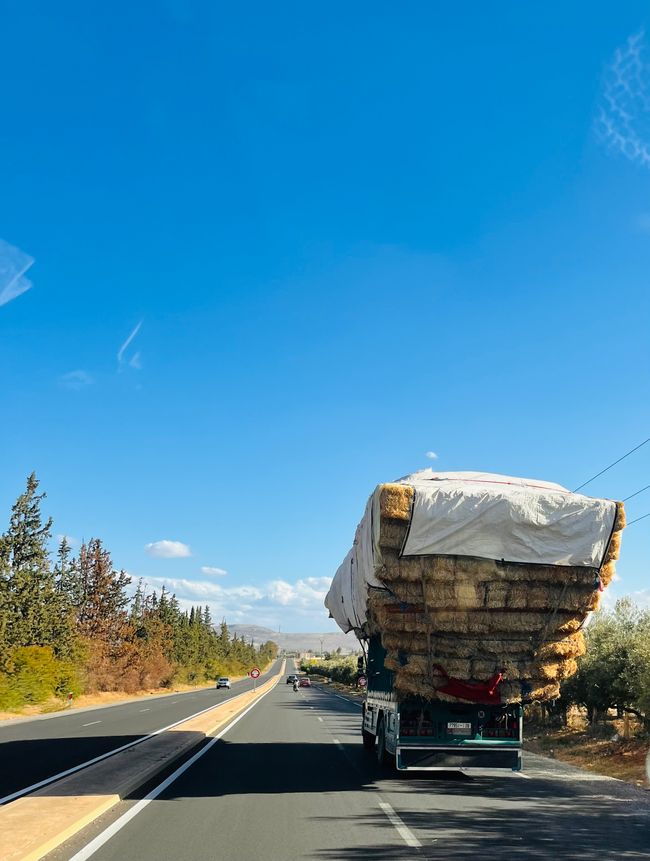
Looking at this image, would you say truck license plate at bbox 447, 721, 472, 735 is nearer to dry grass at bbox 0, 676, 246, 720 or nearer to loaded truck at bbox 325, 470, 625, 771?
loaded truck at bbox 325, 470, 625, 771

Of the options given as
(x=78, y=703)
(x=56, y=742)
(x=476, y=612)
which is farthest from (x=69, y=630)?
(x=476, y=612)

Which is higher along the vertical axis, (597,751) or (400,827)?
(597,751)

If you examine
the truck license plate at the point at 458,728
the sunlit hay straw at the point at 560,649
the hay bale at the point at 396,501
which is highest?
the hay bale at the point at 396,501

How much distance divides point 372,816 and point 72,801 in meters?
4.05

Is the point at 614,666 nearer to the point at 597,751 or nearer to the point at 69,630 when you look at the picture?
the point at 597,751

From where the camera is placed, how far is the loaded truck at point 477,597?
39.6ft

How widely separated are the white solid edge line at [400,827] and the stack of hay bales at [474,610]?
86.5 inches

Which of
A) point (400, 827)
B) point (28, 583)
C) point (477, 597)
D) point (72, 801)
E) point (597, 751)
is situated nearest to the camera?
point (400, 827)

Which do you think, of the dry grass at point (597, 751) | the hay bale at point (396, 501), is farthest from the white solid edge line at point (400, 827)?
the dry grass at point (597, 751)

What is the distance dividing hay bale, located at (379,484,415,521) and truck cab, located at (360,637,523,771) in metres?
3.33

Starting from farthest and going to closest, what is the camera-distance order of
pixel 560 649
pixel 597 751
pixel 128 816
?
pixel 597 751 < pixel 560 649 < pixel 128 816

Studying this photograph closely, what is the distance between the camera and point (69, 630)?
54938 mm

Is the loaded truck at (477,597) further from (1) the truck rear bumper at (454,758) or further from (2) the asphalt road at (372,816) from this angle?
(2) the asphalt road at (372,816)

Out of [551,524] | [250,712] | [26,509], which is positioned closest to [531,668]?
[551,524]
